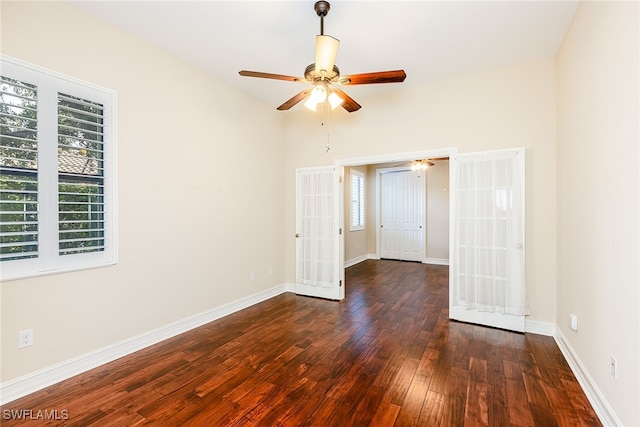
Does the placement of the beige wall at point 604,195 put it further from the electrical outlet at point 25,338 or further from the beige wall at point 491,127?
the electrical outlet at point 25,338

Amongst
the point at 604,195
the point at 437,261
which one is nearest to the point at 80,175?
the point at 604,195

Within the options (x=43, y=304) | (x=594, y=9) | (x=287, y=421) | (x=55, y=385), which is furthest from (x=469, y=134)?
(x=55, y=385)

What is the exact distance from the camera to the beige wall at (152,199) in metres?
2.19

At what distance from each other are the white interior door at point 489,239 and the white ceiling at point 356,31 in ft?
3.75

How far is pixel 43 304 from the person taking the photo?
2.19m

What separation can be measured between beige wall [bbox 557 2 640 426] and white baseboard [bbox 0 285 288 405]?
12.1 ft

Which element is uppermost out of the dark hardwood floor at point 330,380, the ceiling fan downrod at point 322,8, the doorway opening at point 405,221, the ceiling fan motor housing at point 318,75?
the ceiling fan downrod at point 322,8

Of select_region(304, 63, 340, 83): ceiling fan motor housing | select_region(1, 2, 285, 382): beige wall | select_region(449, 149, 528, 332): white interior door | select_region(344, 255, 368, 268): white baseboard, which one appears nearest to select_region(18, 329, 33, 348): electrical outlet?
select_region(1, 2, 285, 382): beige wall

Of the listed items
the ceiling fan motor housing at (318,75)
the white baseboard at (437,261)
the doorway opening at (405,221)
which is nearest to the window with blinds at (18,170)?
the ceiling fan motor housing at (318,75)

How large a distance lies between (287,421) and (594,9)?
11.7ft

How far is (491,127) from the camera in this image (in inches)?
132

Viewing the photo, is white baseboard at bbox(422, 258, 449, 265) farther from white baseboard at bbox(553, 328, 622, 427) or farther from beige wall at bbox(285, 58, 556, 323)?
white baseboard at bbox(553, 328, 622, 427)

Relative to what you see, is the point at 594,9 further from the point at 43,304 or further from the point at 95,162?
the point at 43,304

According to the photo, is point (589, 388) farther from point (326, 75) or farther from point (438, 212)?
point (438, 212)
